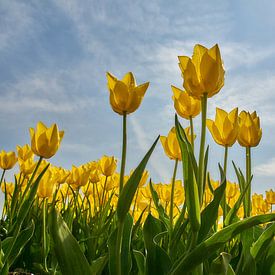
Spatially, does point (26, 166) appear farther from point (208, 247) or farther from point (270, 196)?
point (270, 196)

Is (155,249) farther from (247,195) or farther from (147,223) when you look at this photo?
(247,195)

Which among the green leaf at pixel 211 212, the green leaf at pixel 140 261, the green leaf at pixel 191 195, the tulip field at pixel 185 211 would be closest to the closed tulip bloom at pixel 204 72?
the tulip field at pixel 185 211

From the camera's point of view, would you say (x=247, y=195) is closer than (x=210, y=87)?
No

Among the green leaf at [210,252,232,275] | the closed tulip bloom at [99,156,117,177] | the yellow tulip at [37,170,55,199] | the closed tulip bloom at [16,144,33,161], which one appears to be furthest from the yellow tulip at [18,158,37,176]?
the green leaf at [210,252,232,275]

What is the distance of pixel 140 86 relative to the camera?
181cm

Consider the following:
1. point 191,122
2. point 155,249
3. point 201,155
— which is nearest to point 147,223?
point 155,249

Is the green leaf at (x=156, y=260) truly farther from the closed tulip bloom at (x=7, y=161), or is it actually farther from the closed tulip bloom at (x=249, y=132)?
the closed tulip bloom at (x=7, y=161)

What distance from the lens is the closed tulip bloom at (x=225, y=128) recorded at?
207 centimetres

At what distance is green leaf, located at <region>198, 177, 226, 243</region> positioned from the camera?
1.50 m

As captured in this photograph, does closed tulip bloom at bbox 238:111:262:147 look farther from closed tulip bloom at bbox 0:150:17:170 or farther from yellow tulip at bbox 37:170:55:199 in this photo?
closed tulip bloom at bbox 0:150:17:170

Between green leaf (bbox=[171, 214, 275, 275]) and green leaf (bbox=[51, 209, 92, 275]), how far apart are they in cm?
31

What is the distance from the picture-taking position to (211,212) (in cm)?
152

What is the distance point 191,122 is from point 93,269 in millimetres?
874

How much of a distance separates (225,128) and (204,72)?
1.56ft
